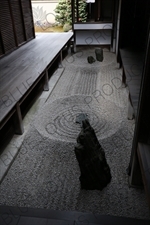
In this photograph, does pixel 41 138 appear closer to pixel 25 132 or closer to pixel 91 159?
pixel 25 132

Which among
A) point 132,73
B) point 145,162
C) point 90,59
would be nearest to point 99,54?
point 90,59

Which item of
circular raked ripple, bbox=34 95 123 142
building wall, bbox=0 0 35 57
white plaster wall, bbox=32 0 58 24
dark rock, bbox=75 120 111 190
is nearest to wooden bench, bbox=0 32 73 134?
building wall, bbox=0 0 35 57

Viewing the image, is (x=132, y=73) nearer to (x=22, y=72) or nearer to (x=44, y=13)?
(x=22, y=72)

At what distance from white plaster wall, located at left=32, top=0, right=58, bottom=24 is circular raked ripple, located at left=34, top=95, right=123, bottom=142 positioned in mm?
4400

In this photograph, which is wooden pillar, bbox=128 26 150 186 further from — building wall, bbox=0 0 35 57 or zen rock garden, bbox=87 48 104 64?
zen rock garden, bbox=87 48 104 64

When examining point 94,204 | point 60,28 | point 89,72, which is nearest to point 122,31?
point 89,72

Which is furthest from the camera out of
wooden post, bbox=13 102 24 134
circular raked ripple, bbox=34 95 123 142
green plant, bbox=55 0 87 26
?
green plant, bbox=55 0 87 26

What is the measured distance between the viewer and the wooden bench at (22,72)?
7.29ft

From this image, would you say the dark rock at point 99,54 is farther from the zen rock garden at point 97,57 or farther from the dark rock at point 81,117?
the dark rock at point 81,117

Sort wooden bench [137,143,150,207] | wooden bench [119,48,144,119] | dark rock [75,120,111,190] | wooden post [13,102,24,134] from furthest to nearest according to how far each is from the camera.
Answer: wooden post [13,102,24,134]
wooden bench [119,48,144,119]
dark rock [75,120,111,190]
wooden bench [137,143,150,207]

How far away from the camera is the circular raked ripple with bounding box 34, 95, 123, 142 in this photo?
7.82 feet

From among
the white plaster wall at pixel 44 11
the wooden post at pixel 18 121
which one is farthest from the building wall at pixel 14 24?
the wooden post at pixel 18 121

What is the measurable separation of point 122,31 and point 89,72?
40.8 inches

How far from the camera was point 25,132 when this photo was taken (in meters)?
2.44
